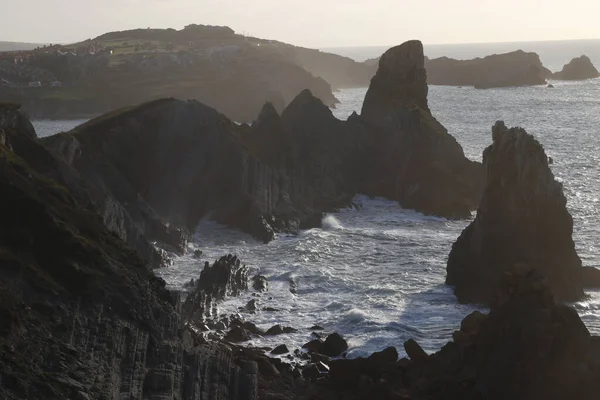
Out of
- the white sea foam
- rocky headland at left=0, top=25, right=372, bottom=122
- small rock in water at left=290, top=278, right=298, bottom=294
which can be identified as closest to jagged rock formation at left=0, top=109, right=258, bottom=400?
the white sea foam

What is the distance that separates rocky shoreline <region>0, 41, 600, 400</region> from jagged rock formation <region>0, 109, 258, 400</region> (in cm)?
7

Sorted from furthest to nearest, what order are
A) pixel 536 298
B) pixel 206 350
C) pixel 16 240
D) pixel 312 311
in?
pixel 312 311 < pixel 536 298 < pixel 206 350 < pixel 16 240

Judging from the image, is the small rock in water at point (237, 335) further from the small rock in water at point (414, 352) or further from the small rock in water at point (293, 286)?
the small rock in water at point (414, 352)

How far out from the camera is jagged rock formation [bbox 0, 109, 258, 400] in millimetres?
27469

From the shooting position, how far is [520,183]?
179 feet

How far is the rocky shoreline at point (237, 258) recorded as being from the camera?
99.8 feet

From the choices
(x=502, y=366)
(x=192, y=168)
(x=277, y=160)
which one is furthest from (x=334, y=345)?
(x=277, y=160)

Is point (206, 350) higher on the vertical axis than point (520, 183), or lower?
lower

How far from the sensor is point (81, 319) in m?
30.1

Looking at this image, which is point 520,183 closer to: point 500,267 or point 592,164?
point 500,267

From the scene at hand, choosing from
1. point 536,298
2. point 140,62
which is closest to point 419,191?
point 536,298

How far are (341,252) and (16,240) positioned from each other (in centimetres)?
3782

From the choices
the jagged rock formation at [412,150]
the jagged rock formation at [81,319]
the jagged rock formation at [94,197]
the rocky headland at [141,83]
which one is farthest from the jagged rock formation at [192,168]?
the rocky headland at [141,83]

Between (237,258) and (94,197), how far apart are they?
427 inches
